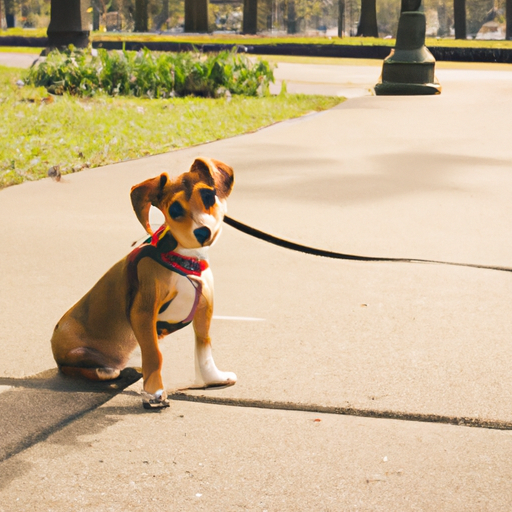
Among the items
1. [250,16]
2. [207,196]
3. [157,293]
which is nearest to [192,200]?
[207,196]

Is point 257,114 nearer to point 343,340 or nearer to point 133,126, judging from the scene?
point 133,126

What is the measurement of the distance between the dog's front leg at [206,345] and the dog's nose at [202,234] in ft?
0.83

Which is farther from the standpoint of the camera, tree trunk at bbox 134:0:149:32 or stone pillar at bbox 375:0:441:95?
tree trunk at bbox 134:0:149:32

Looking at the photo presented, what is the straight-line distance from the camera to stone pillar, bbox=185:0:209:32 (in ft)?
145

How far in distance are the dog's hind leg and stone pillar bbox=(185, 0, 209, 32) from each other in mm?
42383

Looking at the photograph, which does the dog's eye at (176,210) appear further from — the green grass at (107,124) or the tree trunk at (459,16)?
the tree trunk at (459,16)

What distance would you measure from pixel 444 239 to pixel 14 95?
9872 millimetres

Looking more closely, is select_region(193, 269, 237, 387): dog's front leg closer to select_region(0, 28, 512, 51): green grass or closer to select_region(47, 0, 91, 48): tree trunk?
select_region(47, 0, 91, 48): tree trunk

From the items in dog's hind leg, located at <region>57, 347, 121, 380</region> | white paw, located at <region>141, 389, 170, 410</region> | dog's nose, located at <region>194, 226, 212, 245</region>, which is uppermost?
dog's nose, located at <region>194, 226, 212, 245</region>

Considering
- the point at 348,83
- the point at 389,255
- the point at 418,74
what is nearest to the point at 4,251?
the point at 389,255

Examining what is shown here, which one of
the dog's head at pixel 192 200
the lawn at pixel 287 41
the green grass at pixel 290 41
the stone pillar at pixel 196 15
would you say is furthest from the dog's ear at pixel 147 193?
the stone pillar at pixel 196 15

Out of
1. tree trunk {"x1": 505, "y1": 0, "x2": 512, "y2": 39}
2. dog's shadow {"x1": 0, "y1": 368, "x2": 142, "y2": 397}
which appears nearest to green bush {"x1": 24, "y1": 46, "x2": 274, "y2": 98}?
dog's shadow {"x1": 0, "y1": 368, "x2": 142, "y2": 397}

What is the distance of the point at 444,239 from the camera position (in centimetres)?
637

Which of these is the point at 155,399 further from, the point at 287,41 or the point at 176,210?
the point at 287,41
